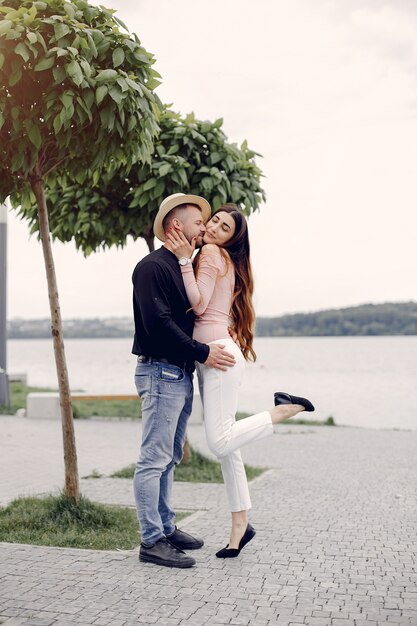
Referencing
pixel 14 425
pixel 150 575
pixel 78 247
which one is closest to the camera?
pixel 150 575

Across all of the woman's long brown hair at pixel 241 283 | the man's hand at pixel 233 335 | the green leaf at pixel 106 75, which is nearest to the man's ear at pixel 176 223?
the woman's long brown hair at pixel 241 283

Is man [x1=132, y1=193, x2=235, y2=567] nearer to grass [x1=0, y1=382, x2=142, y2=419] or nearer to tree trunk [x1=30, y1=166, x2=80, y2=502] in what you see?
tree trunk [x1=30, y1=166, x2=80, y2=502]

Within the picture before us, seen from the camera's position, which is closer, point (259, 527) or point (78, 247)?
point (259, 527)

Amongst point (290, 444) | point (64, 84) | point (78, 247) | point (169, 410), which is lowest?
point (290, 444)

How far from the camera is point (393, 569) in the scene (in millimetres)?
5312

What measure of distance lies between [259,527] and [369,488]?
2.64 meters

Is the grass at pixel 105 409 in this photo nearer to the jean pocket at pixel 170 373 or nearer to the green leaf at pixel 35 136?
the green leaf at pixel 35 136

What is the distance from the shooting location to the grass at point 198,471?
9312 mm

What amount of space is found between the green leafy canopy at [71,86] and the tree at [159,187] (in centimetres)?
205

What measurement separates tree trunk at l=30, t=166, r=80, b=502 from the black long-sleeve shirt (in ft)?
4.38

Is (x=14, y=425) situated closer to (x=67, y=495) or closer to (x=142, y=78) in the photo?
(x=67, y=495)

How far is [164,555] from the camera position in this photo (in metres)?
5.26

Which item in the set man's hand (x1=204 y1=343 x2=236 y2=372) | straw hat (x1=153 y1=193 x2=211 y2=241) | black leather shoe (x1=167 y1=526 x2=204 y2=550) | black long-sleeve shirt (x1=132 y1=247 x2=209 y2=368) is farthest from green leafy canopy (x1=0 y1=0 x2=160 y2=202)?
black leather shoe (x1=167 y1=526 x2=204 y2=550)

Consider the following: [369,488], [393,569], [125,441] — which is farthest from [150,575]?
[125,441]
